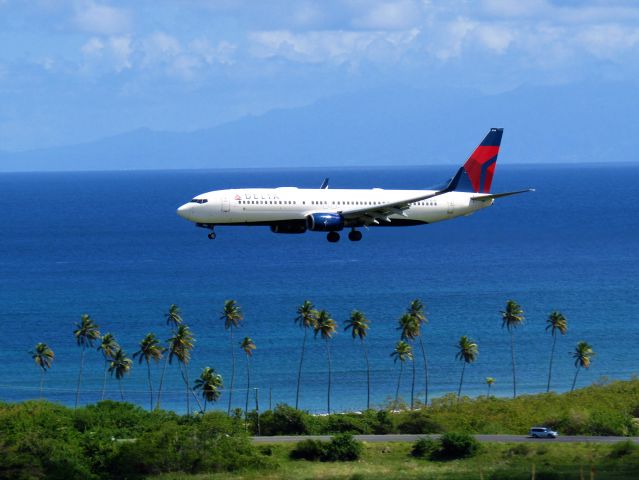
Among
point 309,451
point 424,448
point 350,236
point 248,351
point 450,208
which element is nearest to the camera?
point 309,451

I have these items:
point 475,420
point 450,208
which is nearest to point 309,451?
point 475,420

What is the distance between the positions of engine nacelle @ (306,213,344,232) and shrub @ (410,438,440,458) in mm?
18415

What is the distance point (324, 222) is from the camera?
9544cm

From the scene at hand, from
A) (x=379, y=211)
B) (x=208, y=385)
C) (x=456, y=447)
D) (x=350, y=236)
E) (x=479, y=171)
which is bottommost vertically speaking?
(x=208, y=385)

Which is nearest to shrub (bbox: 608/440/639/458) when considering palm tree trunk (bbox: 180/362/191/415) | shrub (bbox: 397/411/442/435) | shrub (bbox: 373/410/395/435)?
shrub (bbox: 397/411/442/435)

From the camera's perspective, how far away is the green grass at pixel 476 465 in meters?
75.5

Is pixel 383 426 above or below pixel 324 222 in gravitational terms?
below

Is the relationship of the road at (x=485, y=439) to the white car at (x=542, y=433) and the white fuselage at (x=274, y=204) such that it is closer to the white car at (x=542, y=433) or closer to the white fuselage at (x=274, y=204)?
the white car at (x=542, y=433)

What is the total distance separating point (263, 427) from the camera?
102m

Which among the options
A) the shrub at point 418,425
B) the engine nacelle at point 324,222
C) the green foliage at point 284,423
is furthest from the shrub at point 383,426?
the engine nacelle at point 324,222

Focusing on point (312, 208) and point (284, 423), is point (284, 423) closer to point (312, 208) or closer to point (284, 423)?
point (284, 423)

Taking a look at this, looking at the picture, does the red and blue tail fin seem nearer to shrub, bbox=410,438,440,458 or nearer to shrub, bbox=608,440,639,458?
shrub, bbox=410,438,440,458

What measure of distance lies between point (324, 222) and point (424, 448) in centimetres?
1972

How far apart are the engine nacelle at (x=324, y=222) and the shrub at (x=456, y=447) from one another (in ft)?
63.2
